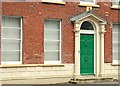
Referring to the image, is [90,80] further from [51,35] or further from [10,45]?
[10,45]

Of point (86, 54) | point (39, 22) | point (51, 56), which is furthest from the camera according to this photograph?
point (86, 54)

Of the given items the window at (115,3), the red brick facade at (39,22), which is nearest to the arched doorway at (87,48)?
the red brick facade at (39,22)

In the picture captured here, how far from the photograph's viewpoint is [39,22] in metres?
18.5

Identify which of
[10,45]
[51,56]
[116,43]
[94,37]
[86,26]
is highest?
[86,26]

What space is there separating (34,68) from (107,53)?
15.5 feet

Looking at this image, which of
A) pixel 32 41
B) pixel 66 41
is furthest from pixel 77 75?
pixel 32 41

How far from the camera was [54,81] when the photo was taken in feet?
61.5

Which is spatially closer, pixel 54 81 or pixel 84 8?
pixel 54 81

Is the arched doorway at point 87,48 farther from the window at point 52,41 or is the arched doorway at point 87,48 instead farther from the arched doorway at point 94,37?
the window at point 52,41

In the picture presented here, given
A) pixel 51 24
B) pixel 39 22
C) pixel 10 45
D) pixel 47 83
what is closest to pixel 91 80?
pixel 47 83

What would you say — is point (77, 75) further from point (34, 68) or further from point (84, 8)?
point (84, 8)

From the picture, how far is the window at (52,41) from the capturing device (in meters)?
18.9

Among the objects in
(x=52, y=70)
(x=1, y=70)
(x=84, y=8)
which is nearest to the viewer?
(x=1, y=70)

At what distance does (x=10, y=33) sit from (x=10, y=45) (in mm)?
603
